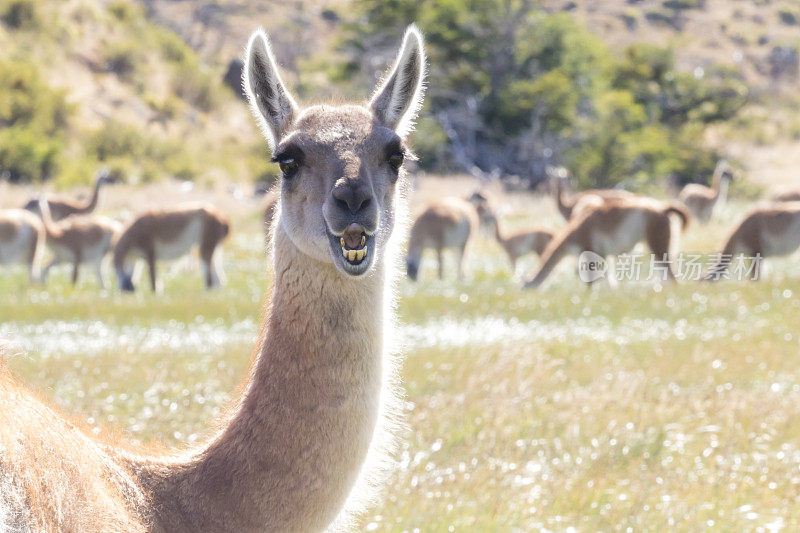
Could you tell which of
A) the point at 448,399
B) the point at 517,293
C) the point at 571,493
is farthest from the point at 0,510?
the point at 517,293

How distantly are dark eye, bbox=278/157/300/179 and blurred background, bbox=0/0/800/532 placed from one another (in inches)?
22.1

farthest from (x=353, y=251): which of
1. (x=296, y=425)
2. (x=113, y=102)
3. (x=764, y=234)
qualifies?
(x=113, y=102)

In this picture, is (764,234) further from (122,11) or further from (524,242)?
(122,11)

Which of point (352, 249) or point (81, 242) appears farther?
point (81, 242)

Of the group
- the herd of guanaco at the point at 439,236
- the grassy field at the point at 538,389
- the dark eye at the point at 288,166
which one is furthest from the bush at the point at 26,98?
the dark eye at the point at 288,166

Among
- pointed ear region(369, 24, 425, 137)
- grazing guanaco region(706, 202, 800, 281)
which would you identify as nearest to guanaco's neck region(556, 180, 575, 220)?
grazing guanaco region(706, 202, 800, 281)

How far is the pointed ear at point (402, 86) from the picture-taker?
14.0 ft

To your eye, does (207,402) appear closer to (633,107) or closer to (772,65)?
(633,107)

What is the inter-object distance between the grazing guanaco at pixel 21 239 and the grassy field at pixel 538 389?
300cm

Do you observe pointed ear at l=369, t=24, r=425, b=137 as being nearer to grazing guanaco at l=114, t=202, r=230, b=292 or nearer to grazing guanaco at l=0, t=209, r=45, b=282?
grazing guanaco at l=114, t=202, r=230, b=292

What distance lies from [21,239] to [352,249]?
18367mm

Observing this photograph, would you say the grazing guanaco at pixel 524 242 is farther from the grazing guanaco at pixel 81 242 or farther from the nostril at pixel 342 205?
the nostril at pixel 342 205

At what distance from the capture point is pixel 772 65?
96.5 meters

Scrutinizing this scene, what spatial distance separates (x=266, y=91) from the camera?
4.25 metres
